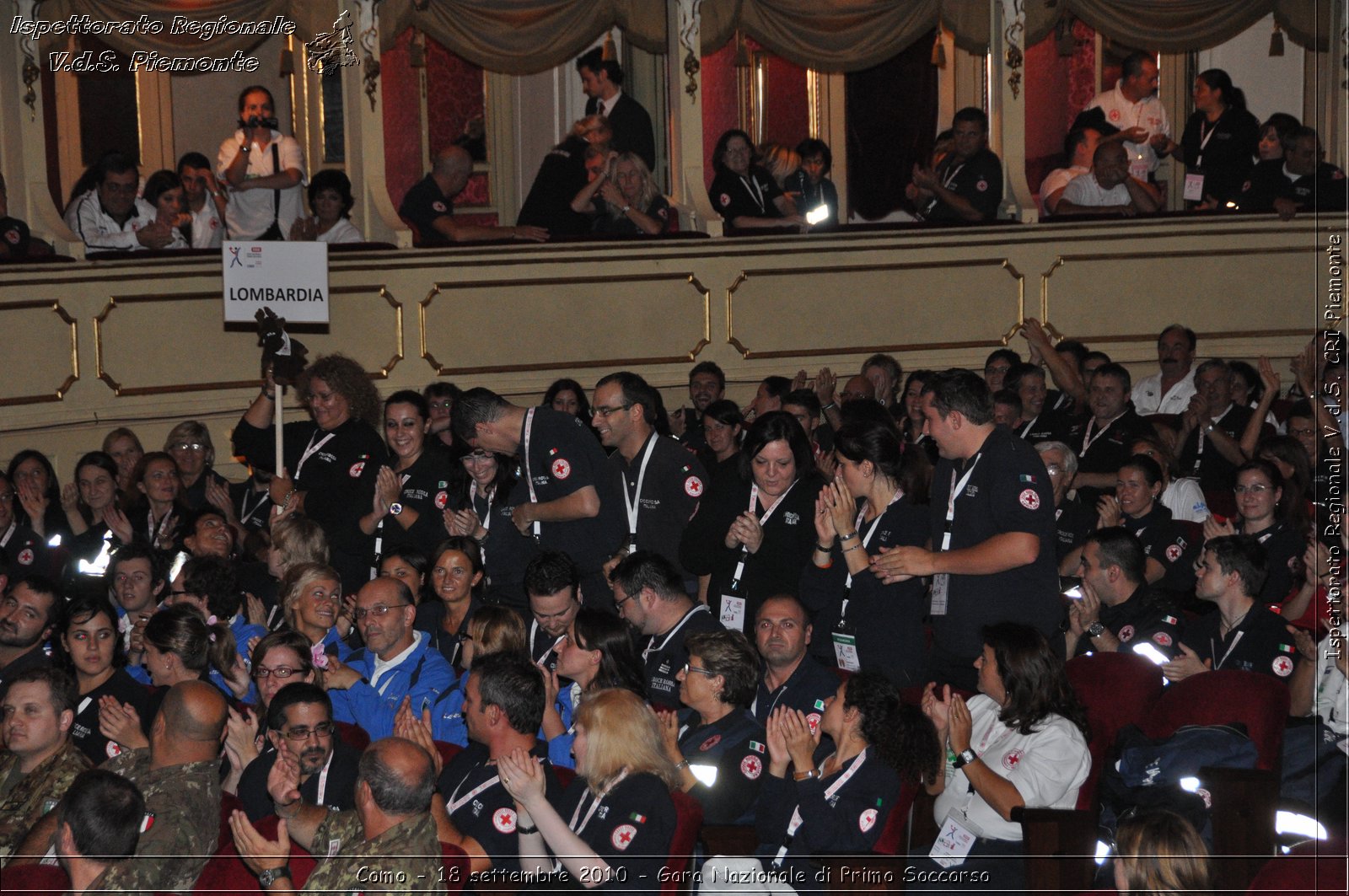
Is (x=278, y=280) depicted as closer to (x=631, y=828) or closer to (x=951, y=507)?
(x=951, y=507)

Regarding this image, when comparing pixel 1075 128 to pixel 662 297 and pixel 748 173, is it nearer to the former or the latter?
pixel 748 173

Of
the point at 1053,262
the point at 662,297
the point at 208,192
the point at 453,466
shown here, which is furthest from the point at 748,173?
the point at 453,466

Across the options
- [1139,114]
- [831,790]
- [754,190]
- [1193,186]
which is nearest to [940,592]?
[831,790]

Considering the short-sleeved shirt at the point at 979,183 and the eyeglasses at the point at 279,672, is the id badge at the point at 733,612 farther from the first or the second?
the short-sleeved shirt at the point at 979,183

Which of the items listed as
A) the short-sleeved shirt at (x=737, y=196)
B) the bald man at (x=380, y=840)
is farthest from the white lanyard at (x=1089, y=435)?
the bald man at (x=380, y=840)

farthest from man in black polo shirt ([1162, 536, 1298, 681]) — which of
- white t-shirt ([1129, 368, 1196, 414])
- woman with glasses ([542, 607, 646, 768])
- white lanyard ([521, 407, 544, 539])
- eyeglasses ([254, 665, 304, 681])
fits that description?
white t-shirt ([1129, 368, 1196, 414])

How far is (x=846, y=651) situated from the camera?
18.2 ft

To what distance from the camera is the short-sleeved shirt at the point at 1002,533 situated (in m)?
5.16

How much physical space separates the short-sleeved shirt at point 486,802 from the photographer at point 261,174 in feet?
22.6

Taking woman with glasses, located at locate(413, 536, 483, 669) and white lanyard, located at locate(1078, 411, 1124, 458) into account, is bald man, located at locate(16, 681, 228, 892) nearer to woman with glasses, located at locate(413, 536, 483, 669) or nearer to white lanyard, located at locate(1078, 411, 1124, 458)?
woman with glasses, located at locate(413, 536, 483, 669)

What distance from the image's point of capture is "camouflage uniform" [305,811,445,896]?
3961 millimetres

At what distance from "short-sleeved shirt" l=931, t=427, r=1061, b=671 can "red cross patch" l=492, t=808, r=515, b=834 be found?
1685 mm

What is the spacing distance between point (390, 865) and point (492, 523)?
2688mm

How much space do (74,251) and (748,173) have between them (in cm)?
474
